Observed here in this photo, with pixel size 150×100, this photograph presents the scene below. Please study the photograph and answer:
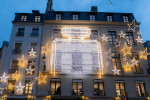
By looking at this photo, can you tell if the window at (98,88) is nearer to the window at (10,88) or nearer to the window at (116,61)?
the window at (116,61)

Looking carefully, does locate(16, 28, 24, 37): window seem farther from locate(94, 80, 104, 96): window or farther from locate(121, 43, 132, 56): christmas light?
locate(121, 43, 132, 56): christmas light

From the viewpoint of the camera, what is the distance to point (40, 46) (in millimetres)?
19094

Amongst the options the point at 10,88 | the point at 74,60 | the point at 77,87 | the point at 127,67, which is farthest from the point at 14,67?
the point at 127,67

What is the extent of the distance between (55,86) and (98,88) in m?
5.34

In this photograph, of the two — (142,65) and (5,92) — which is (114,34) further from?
(5,92)

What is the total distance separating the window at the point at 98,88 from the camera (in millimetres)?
16734

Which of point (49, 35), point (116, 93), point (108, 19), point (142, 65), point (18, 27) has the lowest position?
point (116, 93)

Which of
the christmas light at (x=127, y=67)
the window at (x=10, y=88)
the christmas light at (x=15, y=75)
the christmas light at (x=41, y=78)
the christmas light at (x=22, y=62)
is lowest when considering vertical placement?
the window at (x=10, y=88)

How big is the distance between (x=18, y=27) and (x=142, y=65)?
18357mm

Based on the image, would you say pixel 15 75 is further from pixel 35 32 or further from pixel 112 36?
pixel 112 36

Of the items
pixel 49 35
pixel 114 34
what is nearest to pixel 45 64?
pixel 49 35

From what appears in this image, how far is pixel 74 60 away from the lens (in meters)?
18.1

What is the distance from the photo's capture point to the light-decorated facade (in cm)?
1673

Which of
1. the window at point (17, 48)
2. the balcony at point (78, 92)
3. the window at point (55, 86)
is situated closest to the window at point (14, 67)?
the window at point (17, 48)
